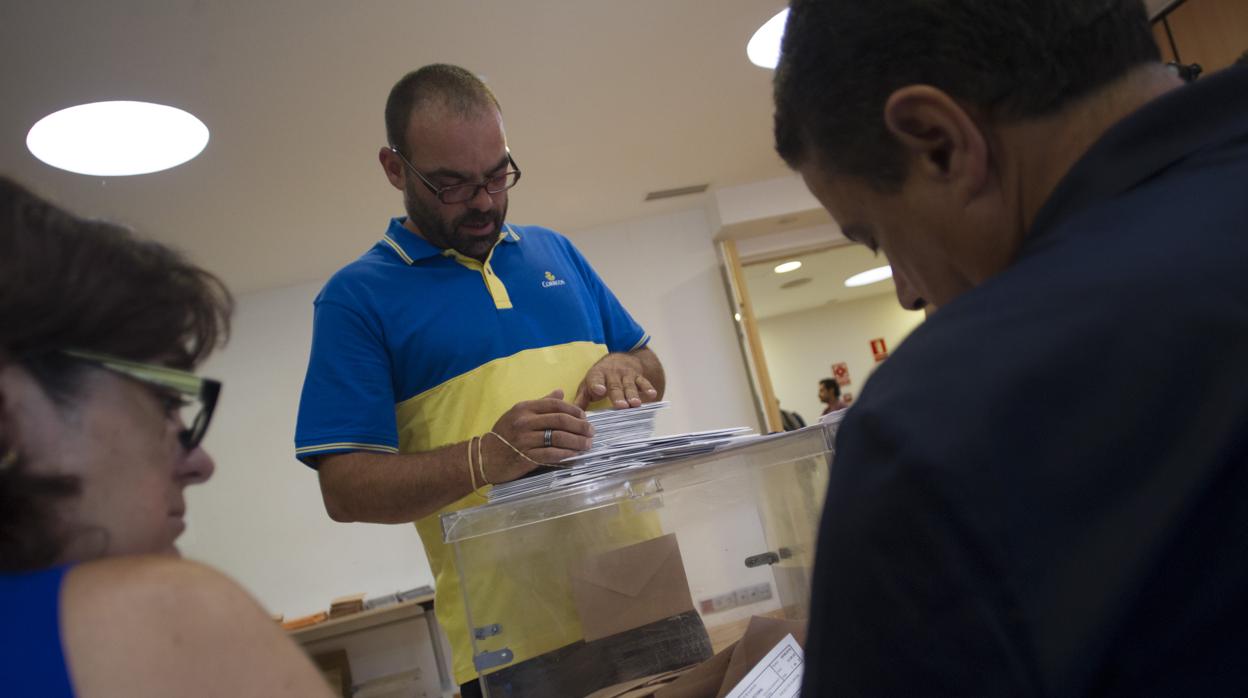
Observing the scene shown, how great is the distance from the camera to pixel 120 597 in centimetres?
48

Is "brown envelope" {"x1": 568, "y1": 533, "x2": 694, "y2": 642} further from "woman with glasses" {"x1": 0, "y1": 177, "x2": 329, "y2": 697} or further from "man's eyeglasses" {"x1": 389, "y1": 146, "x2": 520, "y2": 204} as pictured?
"man's eyeglasses" {"x1": 389, "y1": 146, "x2": 520, "y2": 204}

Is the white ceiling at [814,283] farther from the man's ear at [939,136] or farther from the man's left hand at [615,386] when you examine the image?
the man's ear at [939,136]

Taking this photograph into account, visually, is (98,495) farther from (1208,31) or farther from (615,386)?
(1208,31)

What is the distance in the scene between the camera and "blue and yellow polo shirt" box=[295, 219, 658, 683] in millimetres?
1355

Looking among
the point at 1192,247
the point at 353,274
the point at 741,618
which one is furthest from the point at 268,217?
the point at 1192,247

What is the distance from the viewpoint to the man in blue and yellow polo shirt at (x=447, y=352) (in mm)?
1285

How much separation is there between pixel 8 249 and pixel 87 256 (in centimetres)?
4

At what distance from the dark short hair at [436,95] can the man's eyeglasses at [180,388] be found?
3.26 feet

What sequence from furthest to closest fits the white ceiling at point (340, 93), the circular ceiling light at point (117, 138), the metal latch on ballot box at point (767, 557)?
1. the circular ceiling light at point (117, 138)
2. the white ceiling at point (340, 93)
3. the metal latch on ballot box at point (767, 557)

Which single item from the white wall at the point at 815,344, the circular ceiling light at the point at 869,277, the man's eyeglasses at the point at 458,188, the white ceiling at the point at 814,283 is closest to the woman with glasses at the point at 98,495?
the man's eyeglasses at the point at 458,188

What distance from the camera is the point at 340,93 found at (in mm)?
3227

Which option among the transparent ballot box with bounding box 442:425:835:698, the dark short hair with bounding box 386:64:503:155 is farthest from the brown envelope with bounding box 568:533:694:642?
the dark short hair with bounding box 386:64:503:155

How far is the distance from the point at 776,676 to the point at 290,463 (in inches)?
197

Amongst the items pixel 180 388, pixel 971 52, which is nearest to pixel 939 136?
pixel 971 52
